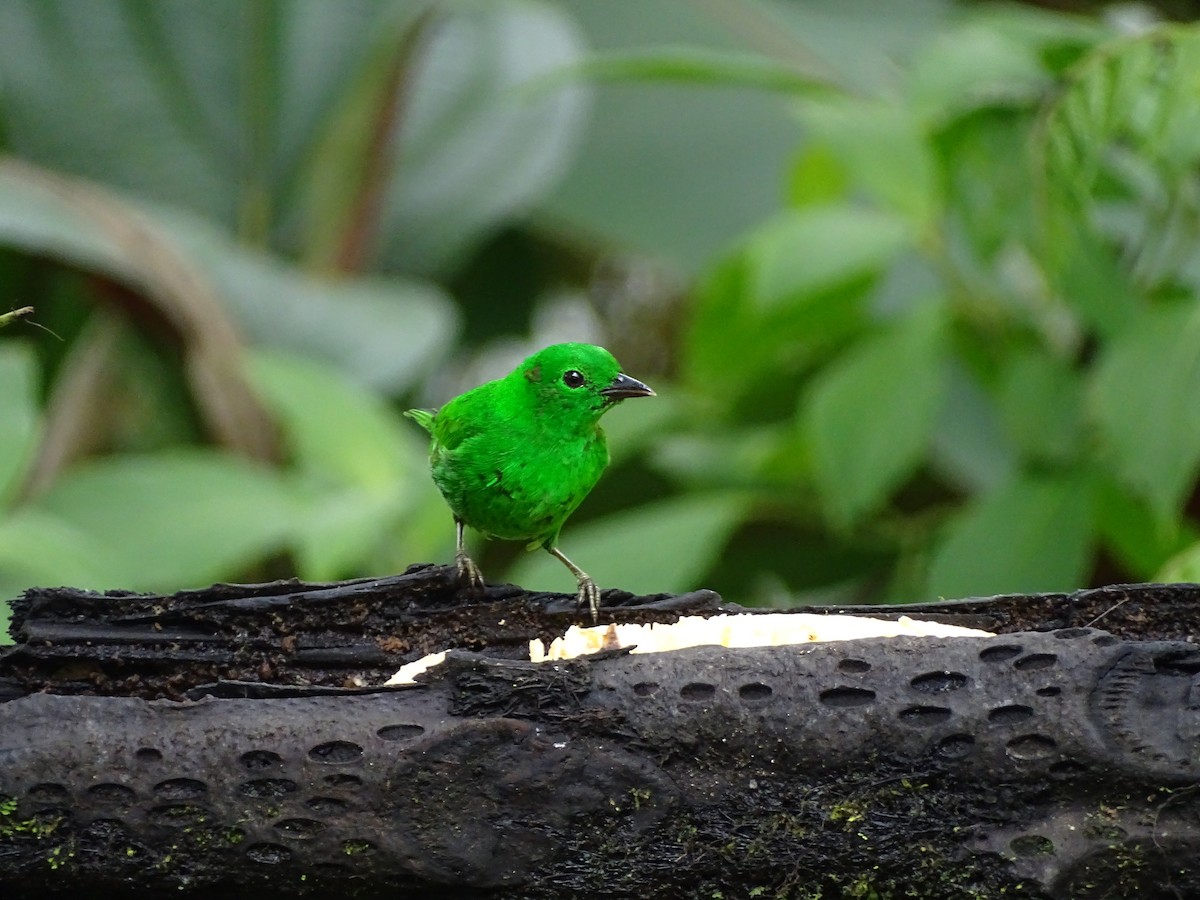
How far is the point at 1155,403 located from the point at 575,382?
1.07m

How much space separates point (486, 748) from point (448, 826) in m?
0.08

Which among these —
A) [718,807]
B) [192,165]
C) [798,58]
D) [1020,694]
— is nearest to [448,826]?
[718,807]

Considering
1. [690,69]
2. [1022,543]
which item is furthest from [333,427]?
[1022,543]

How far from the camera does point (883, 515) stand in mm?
3654

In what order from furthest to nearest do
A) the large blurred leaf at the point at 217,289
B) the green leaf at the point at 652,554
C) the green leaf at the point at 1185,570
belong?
the large blurred leaf at the point at 217,289 → the green leaf at the point at 652,554 → the green leaf at the point at 1185,570

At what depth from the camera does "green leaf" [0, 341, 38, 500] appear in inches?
93.2

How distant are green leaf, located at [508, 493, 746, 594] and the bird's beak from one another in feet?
2.31

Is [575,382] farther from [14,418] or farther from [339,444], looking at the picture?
[339,444]

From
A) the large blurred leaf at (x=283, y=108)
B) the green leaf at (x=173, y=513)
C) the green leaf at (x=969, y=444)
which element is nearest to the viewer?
the green leaf at (x=173, y=513)

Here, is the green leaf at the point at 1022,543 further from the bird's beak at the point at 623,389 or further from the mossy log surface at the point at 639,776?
the mossy log surface at the point at 639,776

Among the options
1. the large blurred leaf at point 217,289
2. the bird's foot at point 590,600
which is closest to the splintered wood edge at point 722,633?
the bird's foot at point 590,600

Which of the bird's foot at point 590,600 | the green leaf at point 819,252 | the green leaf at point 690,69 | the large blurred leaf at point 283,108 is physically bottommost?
the bird's foot at point 590,600

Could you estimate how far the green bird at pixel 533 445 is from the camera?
1997 mm

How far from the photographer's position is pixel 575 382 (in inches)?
82.8
